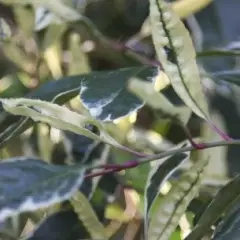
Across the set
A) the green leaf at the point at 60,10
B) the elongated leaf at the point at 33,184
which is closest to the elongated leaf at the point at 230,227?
the elongated leaf at the point at 33,184

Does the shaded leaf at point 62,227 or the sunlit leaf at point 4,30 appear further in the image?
the sunlit leaf at point 4,30

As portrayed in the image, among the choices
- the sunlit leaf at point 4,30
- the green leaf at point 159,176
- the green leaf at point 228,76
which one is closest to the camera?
the green leaf at point 159,176

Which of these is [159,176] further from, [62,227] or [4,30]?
[4,30]

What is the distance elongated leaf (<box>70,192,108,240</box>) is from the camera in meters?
0.52

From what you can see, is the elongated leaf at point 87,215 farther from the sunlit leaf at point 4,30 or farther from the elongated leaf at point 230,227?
the sunlit leaf at point 4,30

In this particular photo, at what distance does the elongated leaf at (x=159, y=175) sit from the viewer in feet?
1.59

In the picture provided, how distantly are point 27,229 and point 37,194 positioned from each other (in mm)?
276

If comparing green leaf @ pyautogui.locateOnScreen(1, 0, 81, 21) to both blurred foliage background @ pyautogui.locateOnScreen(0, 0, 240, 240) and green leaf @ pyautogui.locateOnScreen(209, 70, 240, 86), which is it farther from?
green leaf @ pyautogui.locateOnScreen(209, 70, 240, 86)

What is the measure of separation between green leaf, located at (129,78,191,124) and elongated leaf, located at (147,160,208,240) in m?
0.07

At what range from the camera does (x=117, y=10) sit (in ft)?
2.67

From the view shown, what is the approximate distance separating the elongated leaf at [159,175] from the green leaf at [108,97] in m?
0.07

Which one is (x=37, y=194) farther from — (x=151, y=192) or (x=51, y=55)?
(x=51, y=55)

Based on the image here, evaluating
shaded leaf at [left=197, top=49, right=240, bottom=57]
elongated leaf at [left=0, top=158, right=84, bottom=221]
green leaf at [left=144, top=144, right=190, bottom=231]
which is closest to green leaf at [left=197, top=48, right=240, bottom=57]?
shaded leaf at [left=197, top=49, right=240, bottom=57]

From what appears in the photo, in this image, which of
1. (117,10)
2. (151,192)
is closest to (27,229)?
(151,192)
